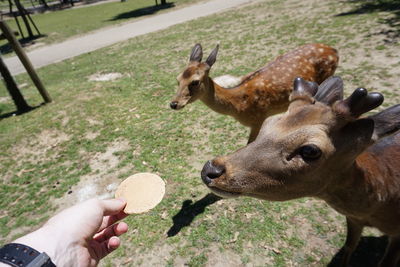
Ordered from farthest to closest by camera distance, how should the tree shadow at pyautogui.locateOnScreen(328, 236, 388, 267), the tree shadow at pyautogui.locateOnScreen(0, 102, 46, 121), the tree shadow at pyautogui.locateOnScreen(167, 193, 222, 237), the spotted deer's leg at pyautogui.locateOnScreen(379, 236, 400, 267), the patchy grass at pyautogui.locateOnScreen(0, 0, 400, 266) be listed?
the tree shadow at pyautogui.locateOnScreen(0, 102, 46, 121) < the tree shadow at pyautogui.locateOnScreen(167, 193, 222, 237) < the patchy grass at pyautogui.locateOnScreen(0, 0, 400, 266) < the tree shadow at pyautogui.locateOnScreen(328, 236, 388, 267) < the spotted deer's leg at pyautogui.locateOnScreen(379, 236, 400, 267)

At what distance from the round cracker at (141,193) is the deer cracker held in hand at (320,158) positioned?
989 mm

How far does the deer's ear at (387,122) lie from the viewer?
1904 millimetres

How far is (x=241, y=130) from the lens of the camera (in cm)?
591

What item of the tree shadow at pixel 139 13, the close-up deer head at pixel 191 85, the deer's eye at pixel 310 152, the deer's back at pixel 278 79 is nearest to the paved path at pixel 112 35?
the tree shadow at pixel 139 13

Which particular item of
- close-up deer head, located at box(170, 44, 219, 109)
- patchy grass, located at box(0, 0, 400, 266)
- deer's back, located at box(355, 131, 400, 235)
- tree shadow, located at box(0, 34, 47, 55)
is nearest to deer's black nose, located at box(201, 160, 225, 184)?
deer's back, located at box(355, 131, 400, 235)

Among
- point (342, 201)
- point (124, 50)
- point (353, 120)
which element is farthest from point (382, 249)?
point (124, 50)

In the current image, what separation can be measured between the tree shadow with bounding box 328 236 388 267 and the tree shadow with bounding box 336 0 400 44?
650 cm

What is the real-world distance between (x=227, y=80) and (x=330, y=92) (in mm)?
6089

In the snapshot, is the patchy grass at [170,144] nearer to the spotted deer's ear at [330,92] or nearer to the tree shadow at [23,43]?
the spotted deer's ear at [330,92]

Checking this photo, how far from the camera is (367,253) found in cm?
342

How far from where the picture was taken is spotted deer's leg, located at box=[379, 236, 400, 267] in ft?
9.17

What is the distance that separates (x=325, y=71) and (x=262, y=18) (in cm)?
888

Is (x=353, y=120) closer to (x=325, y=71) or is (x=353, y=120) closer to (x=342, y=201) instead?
(x=342, y=201)

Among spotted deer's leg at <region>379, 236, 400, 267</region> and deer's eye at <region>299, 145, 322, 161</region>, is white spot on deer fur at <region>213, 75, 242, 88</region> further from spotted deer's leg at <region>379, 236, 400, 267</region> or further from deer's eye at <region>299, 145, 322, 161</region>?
deer's eye at <region>299, 145, 322, 161</region>
